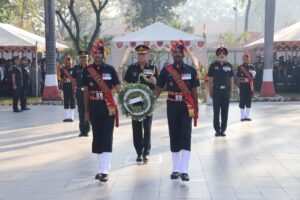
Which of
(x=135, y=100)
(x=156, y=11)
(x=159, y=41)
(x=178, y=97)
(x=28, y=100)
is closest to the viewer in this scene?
(x=178, y=97)

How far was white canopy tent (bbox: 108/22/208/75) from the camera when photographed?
2117cm

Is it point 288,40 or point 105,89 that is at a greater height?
point 288,40

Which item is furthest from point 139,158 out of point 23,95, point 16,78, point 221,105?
point 23,95

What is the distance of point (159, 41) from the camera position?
2102 centimetres

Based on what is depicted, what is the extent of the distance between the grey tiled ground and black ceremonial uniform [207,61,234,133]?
47 cm

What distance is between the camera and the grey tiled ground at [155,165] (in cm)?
726

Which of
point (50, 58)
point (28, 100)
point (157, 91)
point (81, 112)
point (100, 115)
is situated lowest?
point (28, 100)

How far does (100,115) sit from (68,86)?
6460 millimetres

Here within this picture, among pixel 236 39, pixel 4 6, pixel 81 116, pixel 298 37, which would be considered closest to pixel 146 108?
pixel 81 116

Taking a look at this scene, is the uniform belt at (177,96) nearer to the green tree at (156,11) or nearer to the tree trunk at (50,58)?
the tree trunk at (50,58)

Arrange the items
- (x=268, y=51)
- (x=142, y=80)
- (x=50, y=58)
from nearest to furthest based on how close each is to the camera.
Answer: (x=142, y=80)
(x=50, y=58)
(x=268, y=51)

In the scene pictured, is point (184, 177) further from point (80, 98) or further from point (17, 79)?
point (17, 79)

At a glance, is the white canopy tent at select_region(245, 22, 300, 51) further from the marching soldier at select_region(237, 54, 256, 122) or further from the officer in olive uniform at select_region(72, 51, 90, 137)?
Result: the officer in olive uniform at select_region(72, 51, 90, 137)

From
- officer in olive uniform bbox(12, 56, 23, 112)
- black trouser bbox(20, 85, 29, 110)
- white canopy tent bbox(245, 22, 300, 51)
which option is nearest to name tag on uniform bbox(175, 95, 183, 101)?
officer in olive uniform bbox(12, 56, 23, 112)
